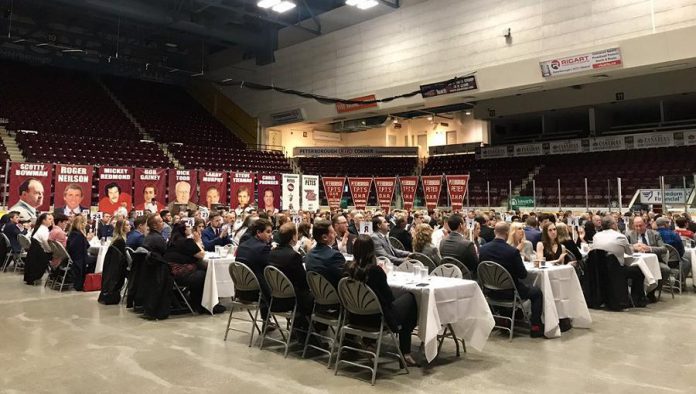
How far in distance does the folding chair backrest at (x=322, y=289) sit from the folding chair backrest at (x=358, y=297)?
23 centimetres

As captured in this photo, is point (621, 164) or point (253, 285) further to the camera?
point (621, 164)

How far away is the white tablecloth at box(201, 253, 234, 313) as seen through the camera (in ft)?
20.6

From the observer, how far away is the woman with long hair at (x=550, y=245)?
6.02 metres

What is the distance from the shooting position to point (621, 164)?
769 inches

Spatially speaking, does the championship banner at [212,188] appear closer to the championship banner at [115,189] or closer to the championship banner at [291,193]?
the championship banner at [291,193]

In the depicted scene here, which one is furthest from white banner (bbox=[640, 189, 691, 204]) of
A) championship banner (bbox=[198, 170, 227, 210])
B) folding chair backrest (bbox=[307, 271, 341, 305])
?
championship banner (bbox=[198, 170, 227, 210])

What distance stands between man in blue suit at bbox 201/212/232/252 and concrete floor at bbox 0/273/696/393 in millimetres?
2151

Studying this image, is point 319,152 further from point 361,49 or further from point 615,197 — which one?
point 615,197

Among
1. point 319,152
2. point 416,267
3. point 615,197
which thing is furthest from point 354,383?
point 319,152

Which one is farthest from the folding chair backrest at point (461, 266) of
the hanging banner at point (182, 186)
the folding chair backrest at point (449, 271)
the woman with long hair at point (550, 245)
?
the hanging banner at point (182, 186)

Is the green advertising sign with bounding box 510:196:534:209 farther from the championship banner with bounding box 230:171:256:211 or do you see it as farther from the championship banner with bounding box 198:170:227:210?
the championship banner with bounding box 198:170:227:210

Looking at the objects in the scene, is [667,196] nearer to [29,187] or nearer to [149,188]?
[149,188]

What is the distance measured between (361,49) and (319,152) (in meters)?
7.57

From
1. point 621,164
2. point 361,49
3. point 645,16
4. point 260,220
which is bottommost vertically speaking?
point 260,220
